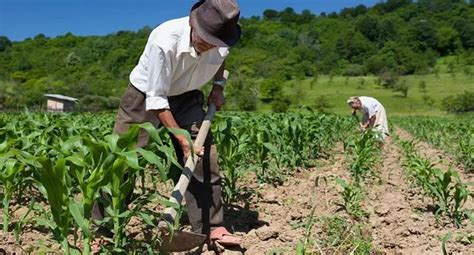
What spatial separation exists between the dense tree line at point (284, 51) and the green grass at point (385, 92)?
379cm

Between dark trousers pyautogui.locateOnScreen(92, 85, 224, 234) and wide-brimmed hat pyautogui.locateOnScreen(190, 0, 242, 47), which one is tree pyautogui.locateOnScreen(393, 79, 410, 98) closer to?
dark trousers pyautogui.locateOnScreen(92, 85, 224, 234)

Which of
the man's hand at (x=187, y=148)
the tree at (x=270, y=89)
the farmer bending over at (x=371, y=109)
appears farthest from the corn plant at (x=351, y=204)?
the tree at (x=270, y=89)

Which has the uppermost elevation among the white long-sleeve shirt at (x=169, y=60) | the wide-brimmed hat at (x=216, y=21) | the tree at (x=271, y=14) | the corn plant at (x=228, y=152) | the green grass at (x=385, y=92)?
the tree at (x=271, y=14)

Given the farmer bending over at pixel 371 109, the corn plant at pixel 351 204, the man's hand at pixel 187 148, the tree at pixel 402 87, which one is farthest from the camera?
the tree at pixel 402 87

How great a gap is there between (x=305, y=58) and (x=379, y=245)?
84932mm

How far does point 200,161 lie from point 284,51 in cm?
8232

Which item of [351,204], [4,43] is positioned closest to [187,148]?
[351,204]

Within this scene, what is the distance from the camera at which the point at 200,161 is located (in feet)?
10.4

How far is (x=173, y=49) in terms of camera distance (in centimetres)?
292

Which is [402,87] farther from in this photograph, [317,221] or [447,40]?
[317,221]

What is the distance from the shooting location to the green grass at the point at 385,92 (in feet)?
171

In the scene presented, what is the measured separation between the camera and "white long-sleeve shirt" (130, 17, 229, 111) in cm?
290

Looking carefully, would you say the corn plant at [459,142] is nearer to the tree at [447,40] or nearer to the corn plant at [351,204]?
the corn plant at [351,204]

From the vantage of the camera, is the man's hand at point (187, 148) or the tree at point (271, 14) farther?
the tree at point (271, 14)
